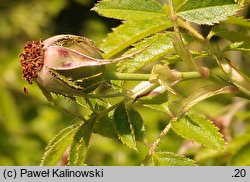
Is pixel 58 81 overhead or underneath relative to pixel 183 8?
underneath

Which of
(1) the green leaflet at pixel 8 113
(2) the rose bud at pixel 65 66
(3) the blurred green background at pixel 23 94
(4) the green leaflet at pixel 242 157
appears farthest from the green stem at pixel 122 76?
(1) the green leaflet at pixel 8 113

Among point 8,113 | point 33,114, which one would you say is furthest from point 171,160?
point 33,114

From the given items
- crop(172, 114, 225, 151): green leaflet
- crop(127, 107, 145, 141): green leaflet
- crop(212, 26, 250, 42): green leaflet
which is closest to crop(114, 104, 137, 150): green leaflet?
crop(127, 107, 145, 141): green leaflet

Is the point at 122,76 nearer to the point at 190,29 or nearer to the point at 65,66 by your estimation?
the point at 65,66

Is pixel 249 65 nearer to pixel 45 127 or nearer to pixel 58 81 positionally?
pixel 45 127

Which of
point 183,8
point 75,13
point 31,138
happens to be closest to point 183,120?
point 183,8
